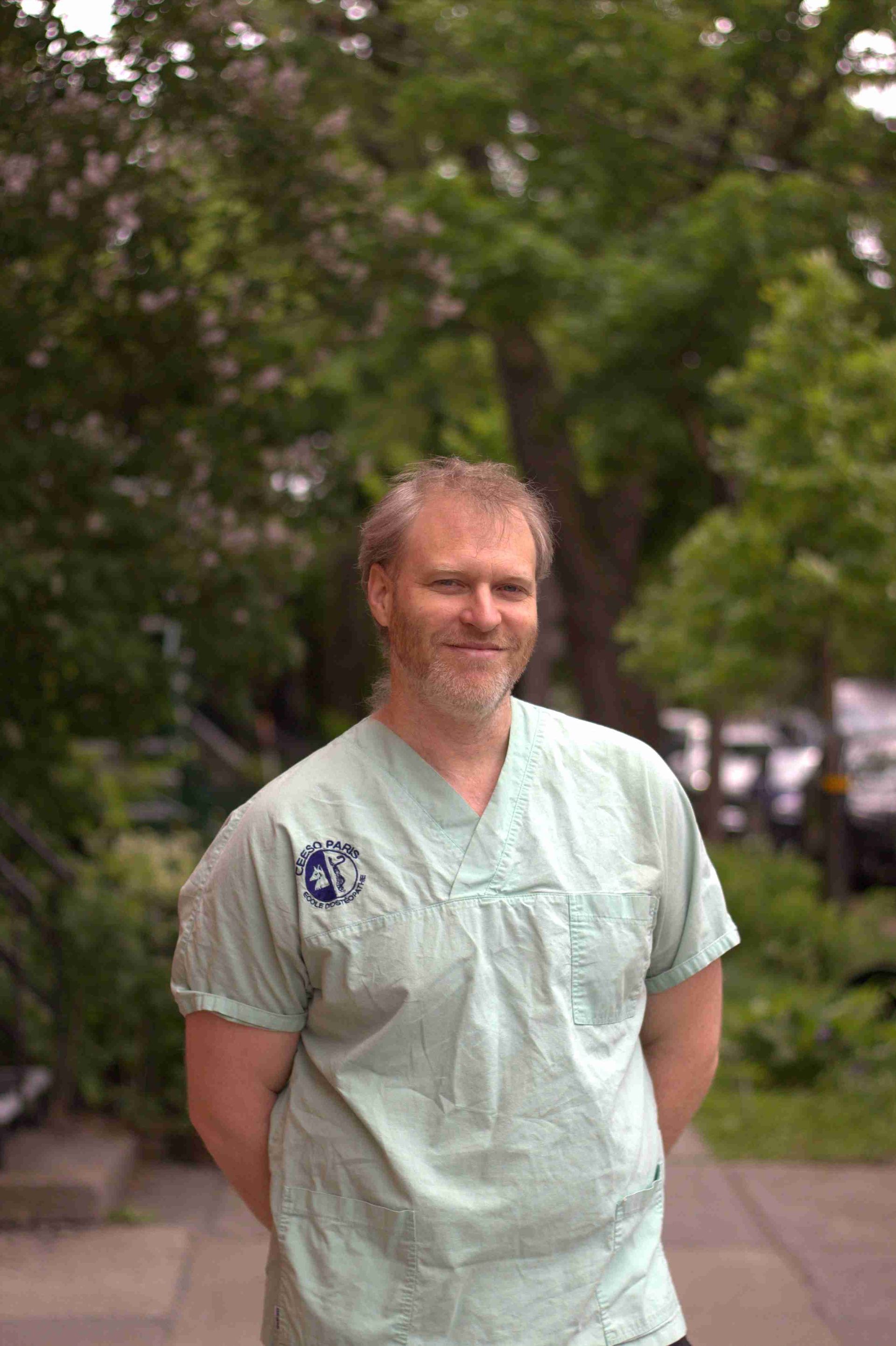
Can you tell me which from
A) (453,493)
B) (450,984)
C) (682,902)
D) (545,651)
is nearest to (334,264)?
(453,493)

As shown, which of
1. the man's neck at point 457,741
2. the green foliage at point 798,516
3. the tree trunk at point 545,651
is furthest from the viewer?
the tree trunk at point 545,651

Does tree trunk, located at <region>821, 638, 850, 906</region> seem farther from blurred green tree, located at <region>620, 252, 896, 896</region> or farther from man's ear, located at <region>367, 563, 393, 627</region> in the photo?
man's ear, located at <region>367, 563, 393, 627</region>

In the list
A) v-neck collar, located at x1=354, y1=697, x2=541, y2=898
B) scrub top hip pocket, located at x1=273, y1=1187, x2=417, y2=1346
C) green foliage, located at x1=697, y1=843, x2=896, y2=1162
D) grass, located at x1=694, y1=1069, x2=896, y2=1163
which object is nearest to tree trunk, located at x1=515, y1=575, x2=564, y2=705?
green foliage, located at x1=697, y1=843, x2=896, y2=1162

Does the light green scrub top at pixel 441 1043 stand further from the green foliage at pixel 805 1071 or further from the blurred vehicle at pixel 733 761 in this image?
the blurred vehicle at pixel 733 761

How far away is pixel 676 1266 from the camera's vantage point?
4969 mm

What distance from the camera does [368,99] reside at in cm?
1068

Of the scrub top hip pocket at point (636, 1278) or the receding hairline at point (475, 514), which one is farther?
the receding hairline at point (475, 514)

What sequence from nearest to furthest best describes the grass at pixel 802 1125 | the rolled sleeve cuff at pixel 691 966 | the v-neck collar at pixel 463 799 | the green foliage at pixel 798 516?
1. the v-neck collar at pixel 463 799
2. the rolled sleeve cuff at pixel 691 966
3. the grass at pixel 802 1125
4. the green foliage at pixel 798 516

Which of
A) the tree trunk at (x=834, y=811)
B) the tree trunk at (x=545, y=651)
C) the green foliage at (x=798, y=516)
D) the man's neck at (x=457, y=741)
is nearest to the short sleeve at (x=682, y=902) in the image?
the man's neck at (x=457, y=741)

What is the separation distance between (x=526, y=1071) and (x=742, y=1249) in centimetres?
344

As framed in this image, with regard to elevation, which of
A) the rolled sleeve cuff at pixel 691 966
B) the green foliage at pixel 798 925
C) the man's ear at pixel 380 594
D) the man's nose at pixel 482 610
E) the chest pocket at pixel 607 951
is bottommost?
the green foliage at pixel 798 925

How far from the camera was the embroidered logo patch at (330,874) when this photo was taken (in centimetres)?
210

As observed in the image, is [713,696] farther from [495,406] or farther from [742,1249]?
[495,406]

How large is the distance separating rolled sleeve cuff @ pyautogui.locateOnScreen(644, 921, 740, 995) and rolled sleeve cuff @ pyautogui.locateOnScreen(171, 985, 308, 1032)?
1.83 feet
